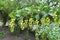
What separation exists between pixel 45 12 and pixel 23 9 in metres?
0.45

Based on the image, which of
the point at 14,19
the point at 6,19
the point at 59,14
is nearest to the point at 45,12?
the point at 59,14

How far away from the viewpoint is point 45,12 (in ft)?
13.7

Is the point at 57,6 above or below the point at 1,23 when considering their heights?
above

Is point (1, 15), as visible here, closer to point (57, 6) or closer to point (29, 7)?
point (29, 7)

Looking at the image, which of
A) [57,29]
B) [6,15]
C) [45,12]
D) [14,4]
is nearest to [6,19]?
[6,15]

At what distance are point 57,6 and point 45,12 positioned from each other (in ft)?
0.93

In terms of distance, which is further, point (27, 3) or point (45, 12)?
point (27, 3)

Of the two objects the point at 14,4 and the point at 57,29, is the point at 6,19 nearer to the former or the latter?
the point at 14,4

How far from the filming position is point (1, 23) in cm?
457

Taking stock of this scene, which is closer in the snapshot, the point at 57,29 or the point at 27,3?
the point at 57,29

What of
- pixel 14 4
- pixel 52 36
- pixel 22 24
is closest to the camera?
pixel 52 36

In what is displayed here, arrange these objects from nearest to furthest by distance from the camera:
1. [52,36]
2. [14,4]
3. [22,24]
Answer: [52,36] → [22,24] → [14,4]

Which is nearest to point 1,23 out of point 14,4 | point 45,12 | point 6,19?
point 6,19

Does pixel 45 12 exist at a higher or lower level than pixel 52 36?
higher
